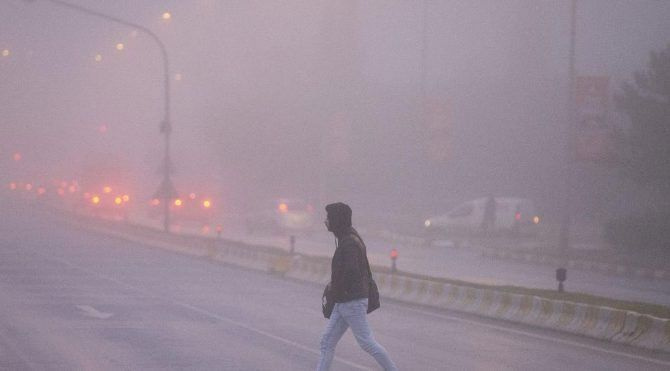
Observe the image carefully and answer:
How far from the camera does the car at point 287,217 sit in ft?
171

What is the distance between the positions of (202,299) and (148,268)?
30.1 ft

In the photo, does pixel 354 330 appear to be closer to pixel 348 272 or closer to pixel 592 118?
pixel 348 272

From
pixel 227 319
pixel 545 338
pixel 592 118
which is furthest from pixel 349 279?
pixel 592 118

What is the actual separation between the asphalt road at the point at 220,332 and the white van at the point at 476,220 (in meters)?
21.4

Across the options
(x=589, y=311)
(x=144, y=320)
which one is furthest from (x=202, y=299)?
(x=589, y=311)

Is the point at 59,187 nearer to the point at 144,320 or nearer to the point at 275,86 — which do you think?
the point at 275,86

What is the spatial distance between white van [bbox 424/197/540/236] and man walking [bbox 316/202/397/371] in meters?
38.0

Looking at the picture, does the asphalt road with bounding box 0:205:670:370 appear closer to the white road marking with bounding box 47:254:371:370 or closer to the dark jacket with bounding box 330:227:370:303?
the white road marking with bounding box 47:254:371:370

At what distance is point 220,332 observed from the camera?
16.5 meters

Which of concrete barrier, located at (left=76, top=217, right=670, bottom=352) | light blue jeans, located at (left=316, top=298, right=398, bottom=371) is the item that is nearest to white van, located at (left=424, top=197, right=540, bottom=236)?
concrete barrier, located at (left=76, top=217, right=670, bottom=352)

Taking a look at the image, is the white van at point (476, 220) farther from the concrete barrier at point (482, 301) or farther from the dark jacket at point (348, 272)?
the dark jacket at point (348, 272)

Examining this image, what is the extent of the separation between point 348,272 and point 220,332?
6585 millimetres

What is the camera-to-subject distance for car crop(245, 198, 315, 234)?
171 ft

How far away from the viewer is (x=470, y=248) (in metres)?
45.0
